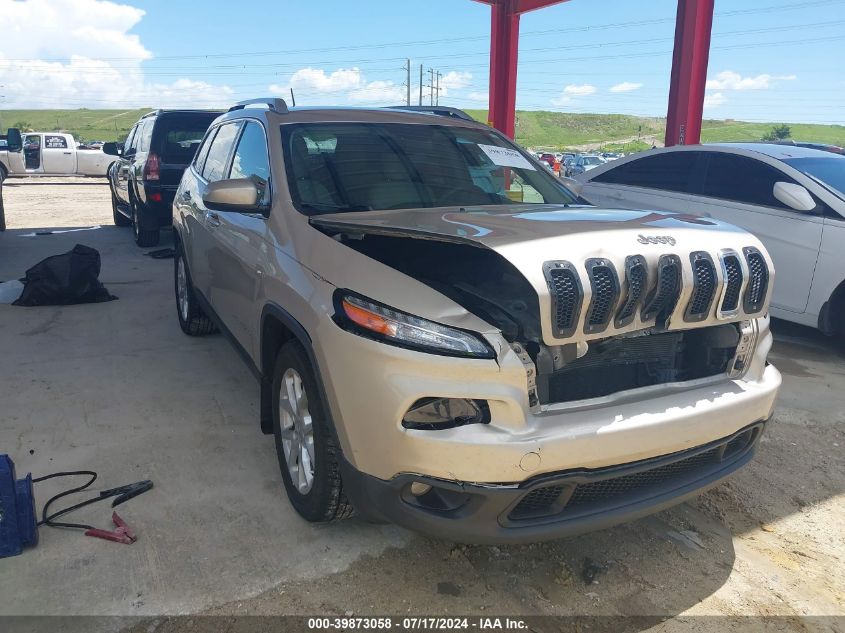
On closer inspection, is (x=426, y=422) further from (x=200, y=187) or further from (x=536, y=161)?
(x=200, y=187)

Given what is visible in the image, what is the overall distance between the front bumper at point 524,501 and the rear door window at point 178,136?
7701 millimetres

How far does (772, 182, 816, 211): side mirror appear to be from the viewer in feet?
17.1

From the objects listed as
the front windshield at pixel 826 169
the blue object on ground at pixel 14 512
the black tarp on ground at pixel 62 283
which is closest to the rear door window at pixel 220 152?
the blue object on ground at pixel 14 512

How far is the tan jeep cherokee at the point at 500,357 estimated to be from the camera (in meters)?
2.12

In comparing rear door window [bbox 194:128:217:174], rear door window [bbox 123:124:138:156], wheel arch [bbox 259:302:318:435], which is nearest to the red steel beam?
rear door window [bbox 123:124:138:156]

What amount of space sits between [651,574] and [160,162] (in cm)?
813

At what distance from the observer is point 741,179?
5.91 metres

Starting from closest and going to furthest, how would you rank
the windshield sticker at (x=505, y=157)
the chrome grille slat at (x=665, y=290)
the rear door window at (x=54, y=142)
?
the chrome grille slat at (x=665, y=290), the windshield sticker at (x=505, y=157), the rear door window at (x=54, y=142)

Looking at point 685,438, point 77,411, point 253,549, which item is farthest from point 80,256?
point 685,438

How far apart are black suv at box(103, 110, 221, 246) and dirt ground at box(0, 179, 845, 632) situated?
22.9 feet

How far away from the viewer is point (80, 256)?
657 cm

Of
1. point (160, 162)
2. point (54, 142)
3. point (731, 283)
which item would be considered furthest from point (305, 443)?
point (54, 142)

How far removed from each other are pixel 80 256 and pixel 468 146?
453cm

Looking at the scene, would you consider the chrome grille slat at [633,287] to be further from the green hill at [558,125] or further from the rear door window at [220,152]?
the green hill at [558,125]
